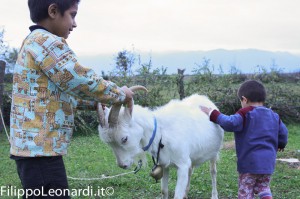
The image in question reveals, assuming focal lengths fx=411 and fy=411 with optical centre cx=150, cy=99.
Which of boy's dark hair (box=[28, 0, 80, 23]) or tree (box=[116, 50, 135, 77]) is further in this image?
tree (box=[116, 50, 135, 77])

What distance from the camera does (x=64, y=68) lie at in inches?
99.1

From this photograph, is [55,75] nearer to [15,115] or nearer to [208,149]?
[15,115]

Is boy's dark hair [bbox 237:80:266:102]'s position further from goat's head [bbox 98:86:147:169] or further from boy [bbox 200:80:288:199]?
goat's head [bbox 98:86:147:169]

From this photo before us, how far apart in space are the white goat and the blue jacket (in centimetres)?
56

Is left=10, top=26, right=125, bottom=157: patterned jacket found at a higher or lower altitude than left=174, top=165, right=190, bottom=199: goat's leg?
higher

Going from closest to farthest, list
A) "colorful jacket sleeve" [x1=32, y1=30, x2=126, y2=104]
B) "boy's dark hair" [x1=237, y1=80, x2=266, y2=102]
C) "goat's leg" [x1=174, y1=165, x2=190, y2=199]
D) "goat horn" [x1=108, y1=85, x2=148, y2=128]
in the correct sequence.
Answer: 1. "colorful jacket sleeve" [x1=32, y1=30, x2=126, y2=104]
2. "goat horn" [x1=108, y1=85, x2=148, y2=128]
3. "boy's dark hair" [x1=237, y1=80, x2=266, y2=102]
4. "goat's leg" [x1=174, y1=165, x2=190, y2=199]

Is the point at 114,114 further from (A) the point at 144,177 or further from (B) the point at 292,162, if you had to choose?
(B) the point at 292,162

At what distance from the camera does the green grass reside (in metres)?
5.54

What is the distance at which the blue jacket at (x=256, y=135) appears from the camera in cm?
395

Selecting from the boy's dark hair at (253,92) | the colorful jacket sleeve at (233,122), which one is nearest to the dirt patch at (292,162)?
the boy's dark hair at (253,92)

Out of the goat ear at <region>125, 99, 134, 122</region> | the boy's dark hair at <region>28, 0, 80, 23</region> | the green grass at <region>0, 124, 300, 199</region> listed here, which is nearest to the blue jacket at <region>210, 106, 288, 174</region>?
the goat ear at <region>125, 99, 134, 122</region>

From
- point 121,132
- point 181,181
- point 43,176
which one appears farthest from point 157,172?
point 43,176

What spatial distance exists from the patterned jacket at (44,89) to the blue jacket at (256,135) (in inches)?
70.8

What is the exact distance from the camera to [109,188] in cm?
561
